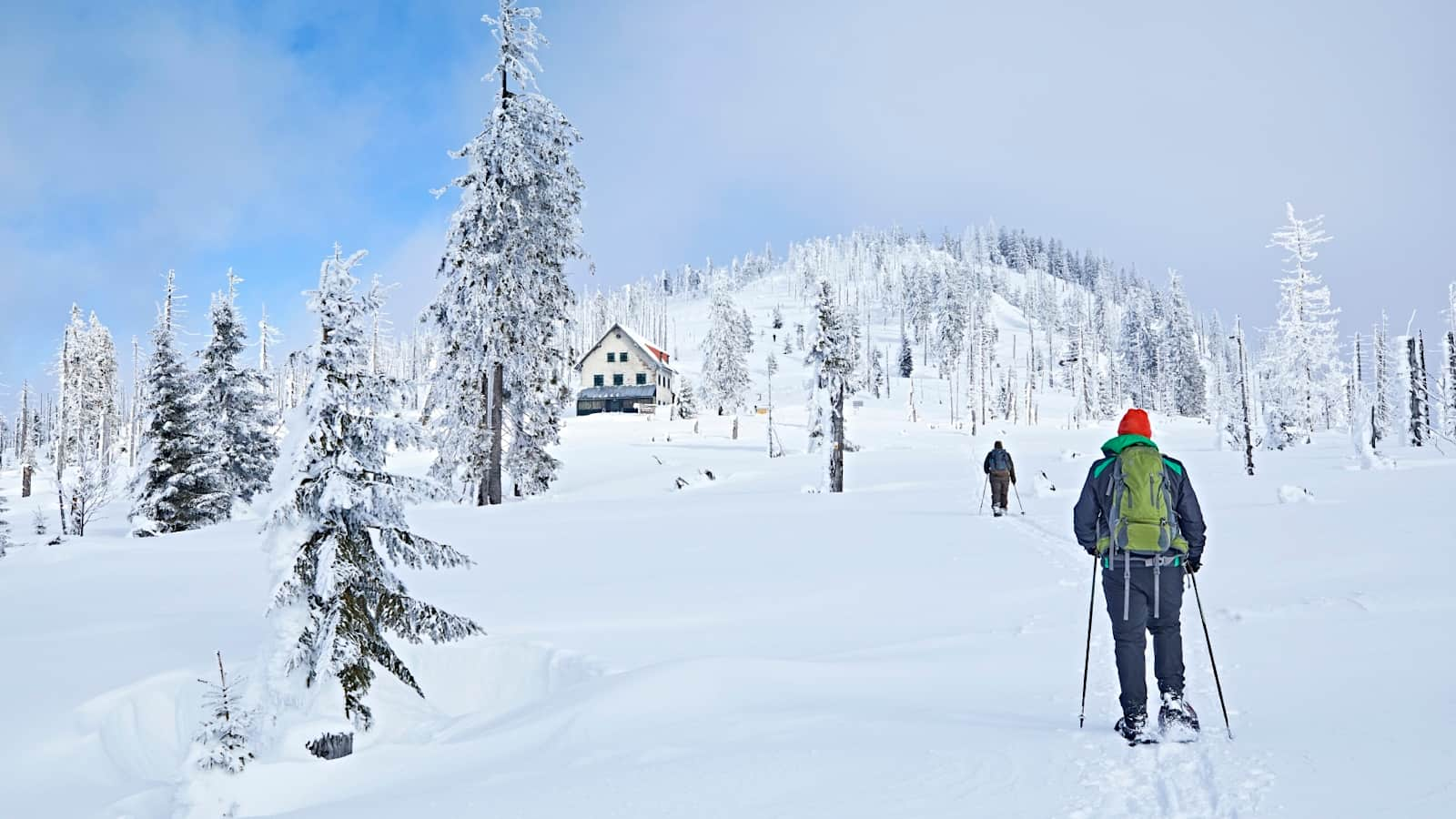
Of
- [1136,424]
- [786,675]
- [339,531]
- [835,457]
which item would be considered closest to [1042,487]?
[835,457]

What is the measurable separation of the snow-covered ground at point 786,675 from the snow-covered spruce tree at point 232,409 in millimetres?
10231

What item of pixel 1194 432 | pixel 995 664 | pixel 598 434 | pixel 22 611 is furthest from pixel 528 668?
pixel 1194 432

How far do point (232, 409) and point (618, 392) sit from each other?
48838 millimetres

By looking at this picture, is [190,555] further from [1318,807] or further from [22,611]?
[1318,807]

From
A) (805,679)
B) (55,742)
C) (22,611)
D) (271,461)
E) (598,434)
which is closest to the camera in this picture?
(805,679)

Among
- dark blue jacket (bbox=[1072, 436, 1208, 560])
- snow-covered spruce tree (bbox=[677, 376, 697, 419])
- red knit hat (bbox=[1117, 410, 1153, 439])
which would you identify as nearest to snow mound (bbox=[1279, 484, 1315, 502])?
dark blue jacket (bbox=[1072, 436, 1208, 560])

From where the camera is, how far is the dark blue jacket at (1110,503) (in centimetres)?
499

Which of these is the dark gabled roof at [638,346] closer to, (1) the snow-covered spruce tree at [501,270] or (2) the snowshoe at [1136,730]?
(1) the snow-covered spruce tree at [501,270]

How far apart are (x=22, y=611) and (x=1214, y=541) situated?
1841 cm

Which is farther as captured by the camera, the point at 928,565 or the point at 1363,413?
the point at 1363,413

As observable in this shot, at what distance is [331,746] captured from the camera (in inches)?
273

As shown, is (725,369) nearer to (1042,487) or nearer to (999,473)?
(1042,487)

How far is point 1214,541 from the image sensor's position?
13.1 m

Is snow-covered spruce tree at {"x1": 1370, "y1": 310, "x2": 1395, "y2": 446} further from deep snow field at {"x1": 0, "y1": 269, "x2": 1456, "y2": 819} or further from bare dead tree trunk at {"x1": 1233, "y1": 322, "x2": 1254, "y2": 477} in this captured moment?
deep snow field at {"x1": 0, "y1": 269, "x2": 1456, "y2": 819}
